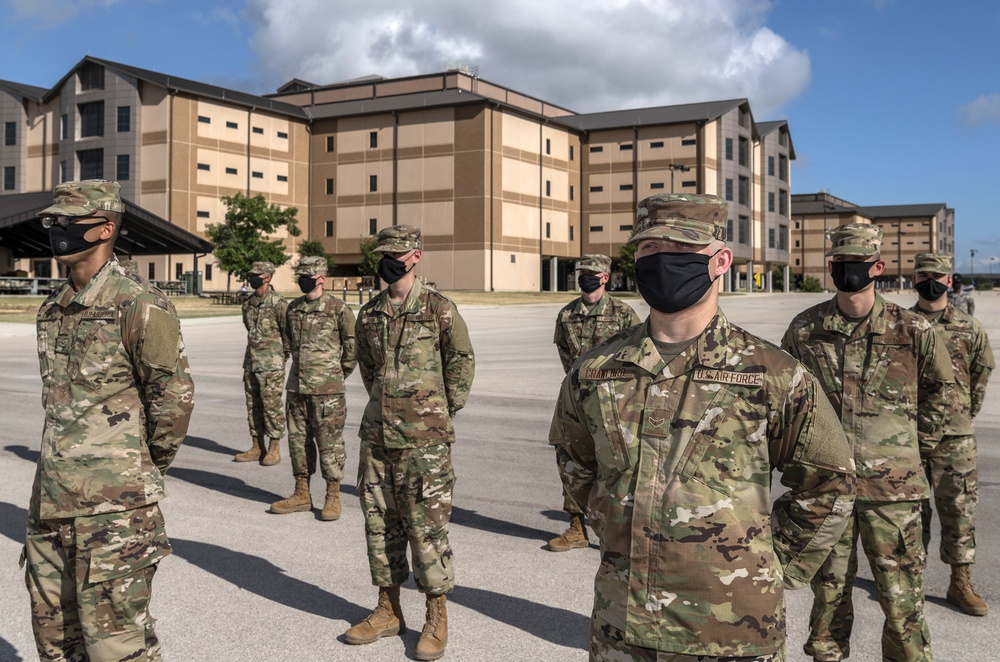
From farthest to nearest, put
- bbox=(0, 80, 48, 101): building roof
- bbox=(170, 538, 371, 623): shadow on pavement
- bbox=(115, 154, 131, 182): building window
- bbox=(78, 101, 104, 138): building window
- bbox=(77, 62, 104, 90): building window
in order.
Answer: bbox=(0, 80, 48, 101): building roof, bbox=(78, 101, 104, 138): building window, bbox=(77, 62, 104, 90): building window, bbox=(115, 154, 131, 182): building window, bbox=(170, 538, 371, 623): shadow on pavement

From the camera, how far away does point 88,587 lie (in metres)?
3.48

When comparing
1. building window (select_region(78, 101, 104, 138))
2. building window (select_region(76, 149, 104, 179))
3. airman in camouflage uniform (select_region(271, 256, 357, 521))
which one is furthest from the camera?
building window (select_region(76, 149, 104, 179))

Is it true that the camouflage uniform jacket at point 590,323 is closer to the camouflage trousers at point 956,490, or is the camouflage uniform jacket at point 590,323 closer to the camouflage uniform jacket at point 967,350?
the camouflage uniform jacket at point 967,350

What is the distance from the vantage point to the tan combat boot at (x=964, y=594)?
5.23 metres

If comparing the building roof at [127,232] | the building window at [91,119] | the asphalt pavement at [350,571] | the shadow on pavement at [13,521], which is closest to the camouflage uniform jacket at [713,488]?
the asphalt pavement at [350,571]

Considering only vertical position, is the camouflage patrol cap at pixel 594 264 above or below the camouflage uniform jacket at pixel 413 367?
above

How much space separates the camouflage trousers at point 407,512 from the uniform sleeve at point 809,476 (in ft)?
8.39

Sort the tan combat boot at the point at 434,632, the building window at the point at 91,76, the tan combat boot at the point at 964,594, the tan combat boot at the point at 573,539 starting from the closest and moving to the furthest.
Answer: the tan combat boot at the point at 434,632, the tan combat boot at the point at 964,594, the tan combat boot at the point at 573,539, the building window at the point at 91,76

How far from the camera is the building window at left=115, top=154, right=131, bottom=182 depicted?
217 ft

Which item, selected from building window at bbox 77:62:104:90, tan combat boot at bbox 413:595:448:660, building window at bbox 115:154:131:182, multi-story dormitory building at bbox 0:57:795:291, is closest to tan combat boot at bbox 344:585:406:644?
tan combat boot at bbox 413:595:448:660

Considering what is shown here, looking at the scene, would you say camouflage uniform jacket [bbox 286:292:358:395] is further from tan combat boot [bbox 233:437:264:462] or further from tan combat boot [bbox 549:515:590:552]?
tan combat boot [bbox 549:515:590:552]

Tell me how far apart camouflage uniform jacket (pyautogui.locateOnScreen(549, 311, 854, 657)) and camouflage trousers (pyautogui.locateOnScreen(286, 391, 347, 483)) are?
17.4 ft

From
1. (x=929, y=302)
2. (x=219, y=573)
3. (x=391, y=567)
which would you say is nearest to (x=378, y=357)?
(x=391, y=567)

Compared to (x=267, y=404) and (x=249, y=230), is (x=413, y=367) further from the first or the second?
(x=249, y=230)
